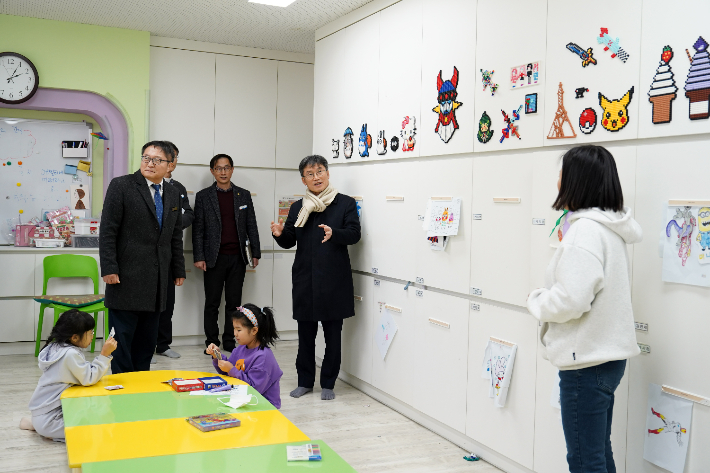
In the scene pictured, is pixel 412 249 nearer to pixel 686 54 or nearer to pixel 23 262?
pixel 686 54

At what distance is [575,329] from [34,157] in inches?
216

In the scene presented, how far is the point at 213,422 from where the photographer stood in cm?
227

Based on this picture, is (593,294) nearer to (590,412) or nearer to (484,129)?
(590,412)

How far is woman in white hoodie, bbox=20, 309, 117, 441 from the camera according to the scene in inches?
118

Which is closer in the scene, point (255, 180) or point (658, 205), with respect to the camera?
point (658, 205)

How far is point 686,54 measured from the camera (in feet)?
7.79

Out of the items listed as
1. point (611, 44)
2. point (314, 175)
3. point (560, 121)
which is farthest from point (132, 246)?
point (611, 44)

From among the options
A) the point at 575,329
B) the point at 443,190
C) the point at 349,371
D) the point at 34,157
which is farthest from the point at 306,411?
the point at 34,157

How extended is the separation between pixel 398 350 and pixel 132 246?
185cm

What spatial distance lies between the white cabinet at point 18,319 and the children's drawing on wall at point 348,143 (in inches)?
118

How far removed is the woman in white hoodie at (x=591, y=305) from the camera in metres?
2.20

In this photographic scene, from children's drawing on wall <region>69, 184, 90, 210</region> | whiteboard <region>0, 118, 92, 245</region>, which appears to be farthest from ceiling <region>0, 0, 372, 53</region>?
children's drawing on wall <region>69, 184, 90, 210</region>

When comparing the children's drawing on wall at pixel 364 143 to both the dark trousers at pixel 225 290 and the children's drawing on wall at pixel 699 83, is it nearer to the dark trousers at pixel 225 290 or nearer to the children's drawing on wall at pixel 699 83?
the dark trousers at pixel 225 290

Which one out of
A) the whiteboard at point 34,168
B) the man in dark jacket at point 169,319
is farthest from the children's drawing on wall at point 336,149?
the whiteboard at point 34,168
